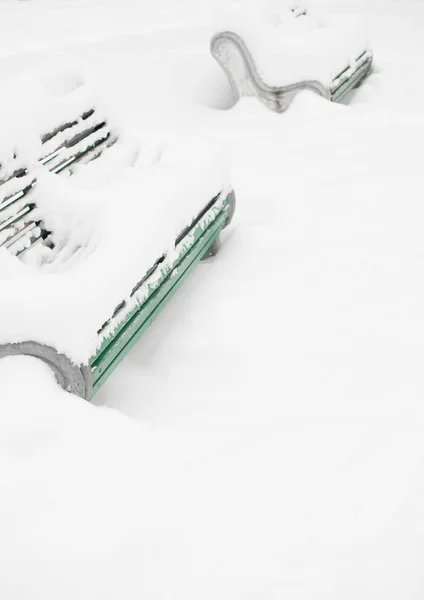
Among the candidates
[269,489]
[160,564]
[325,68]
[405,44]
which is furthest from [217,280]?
[405,44]

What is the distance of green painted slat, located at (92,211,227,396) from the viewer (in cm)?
240

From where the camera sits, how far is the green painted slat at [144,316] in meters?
2.40

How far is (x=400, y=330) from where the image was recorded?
9.25 feet

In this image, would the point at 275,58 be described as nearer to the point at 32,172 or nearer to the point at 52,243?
the point at 32,172

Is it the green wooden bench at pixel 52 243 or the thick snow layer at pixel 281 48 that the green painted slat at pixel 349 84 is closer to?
the thick snow layer at pixel 281 48

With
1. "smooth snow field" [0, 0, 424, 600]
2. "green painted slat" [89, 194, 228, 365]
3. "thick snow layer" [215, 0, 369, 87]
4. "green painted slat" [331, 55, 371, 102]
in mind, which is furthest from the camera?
"green painted slat" [331, 55, 371, 102]

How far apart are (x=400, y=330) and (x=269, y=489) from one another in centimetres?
106

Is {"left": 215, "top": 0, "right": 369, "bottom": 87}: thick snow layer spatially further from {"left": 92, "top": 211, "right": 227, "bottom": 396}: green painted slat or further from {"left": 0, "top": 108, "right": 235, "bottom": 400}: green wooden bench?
{"left": 92, "top": 211, "right": 227, "bottom": 396}: green painted slat

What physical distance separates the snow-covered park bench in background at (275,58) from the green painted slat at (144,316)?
2.27 metres

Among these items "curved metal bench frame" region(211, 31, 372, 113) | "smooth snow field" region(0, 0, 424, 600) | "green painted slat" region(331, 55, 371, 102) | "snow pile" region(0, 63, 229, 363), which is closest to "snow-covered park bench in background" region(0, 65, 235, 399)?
"snow pile" region(0, 63, 229, 363)

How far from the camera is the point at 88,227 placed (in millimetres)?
2814

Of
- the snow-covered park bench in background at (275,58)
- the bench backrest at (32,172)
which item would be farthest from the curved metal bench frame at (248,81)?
the bench backrest at (32,172)

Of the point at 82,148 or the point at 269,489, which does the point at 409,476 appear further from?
the point at 82,148

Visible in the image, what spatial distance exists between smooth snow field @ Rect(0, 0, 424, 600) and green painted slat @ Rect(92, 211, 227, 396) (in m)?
0.20
